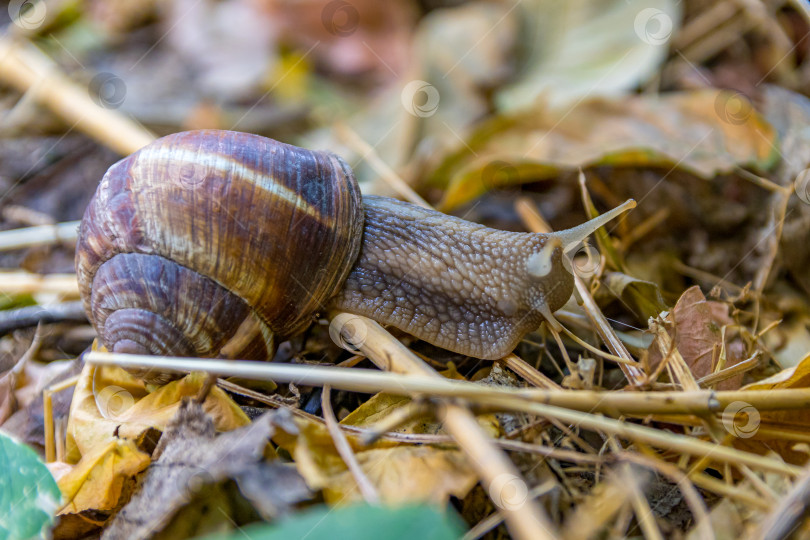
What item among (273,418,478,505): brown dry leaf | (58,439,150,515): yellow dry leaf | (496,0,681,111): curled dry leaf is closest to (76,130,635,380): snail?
(58,439,150,515): yellow dry leaf

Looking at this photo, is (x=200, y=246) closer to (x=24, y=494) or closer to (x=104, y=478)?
(x=104, y=478)

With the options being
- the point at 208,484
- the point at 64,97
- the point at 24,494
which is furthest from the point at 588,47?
the point at 24,494

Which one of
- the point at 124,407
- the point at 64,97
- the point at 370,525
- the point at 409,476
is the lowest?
the point at 124,407

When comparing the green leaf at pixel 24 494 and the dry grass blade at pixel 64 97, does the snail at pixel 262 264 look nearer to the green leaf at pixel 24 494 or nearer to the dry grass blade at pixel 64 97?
the green leaf at pixel 24 494

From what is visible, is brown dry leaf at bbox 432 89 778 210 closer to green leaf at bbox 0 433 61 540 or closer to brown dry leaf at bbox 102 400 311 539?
brown dry leaf at bbox 102 400 311 539

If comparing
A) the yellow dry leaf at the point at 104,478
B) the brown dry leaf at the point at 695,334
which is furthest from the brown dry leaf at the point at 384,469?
the brown dry leaf at the point at 695,334
